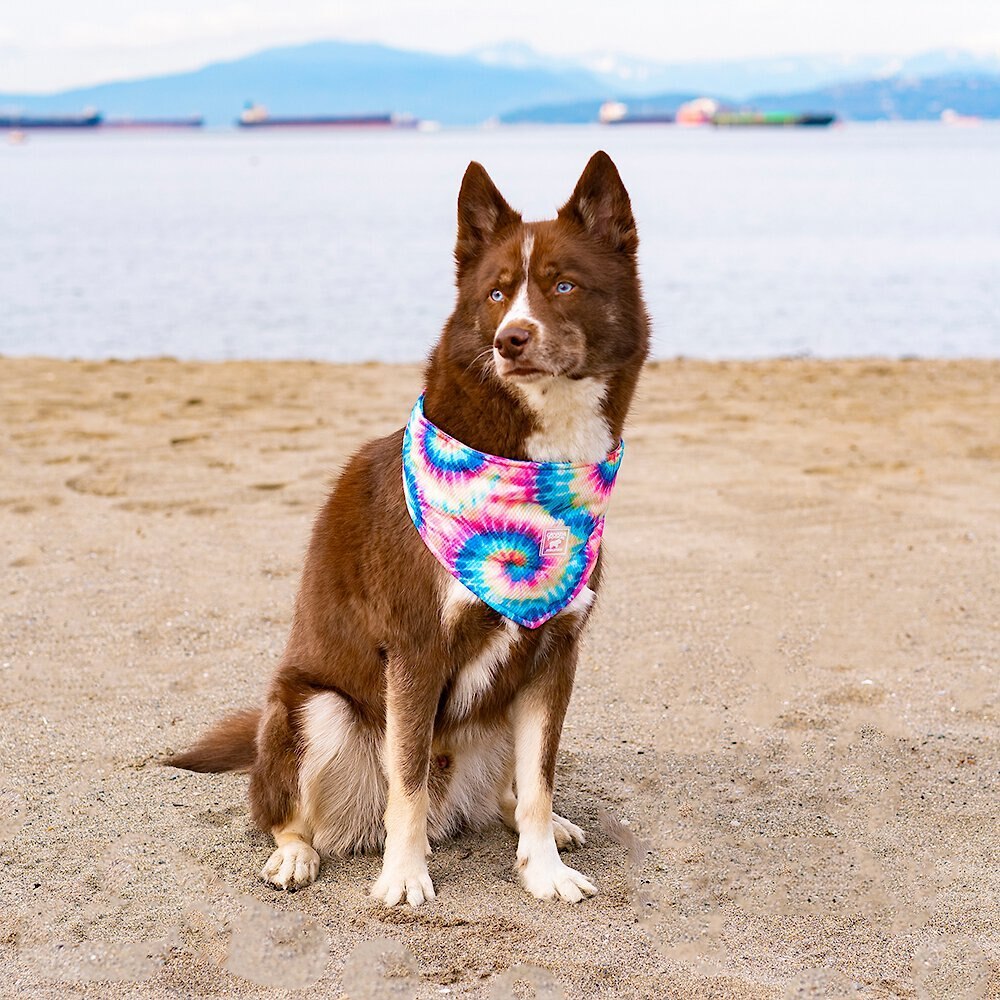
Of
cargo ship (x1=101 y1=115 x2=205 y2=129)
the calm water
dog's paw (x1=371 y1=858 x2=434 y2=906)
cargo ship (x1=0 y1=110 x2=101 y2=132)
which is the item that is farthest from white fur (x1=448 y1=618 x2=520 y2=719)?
cargo ship (x1=101 y1=115 x2=205 y2=129)

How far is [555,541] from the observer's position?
3328 millimetres

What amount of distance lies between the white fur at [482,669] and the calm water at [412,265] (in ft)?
13.6

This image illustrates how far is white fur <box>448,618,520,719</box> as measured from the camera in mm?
3250

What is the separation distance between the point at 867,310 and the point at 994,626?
13.7 metres

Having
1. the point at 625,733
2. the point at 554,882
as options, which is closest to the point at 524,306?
the point at 554,882

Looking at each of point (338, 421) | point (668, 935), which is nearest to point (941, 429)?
point (338, 421)

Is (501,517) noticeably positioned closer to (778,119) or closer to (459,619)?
(459,619)

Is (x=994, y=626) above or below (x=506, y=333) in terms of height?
below

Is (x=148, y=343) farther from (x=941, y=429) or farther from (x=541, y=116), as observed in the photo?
(x=541, y=116)

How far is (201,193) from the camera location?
48.4 m

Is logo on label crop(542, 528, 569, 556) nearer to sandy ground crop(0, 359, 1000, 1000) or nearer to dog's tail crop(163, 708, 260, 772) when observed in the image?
sandy ground crop(0, 359, 1000, 1000)

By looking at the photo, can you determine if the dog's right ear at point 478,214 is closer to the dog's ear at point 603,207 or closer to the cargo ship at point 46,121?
the dog's ear at point 603,207

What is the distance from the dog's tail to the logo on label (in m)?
1.21

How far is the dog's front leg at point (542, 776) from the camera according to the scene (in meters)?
3.41
